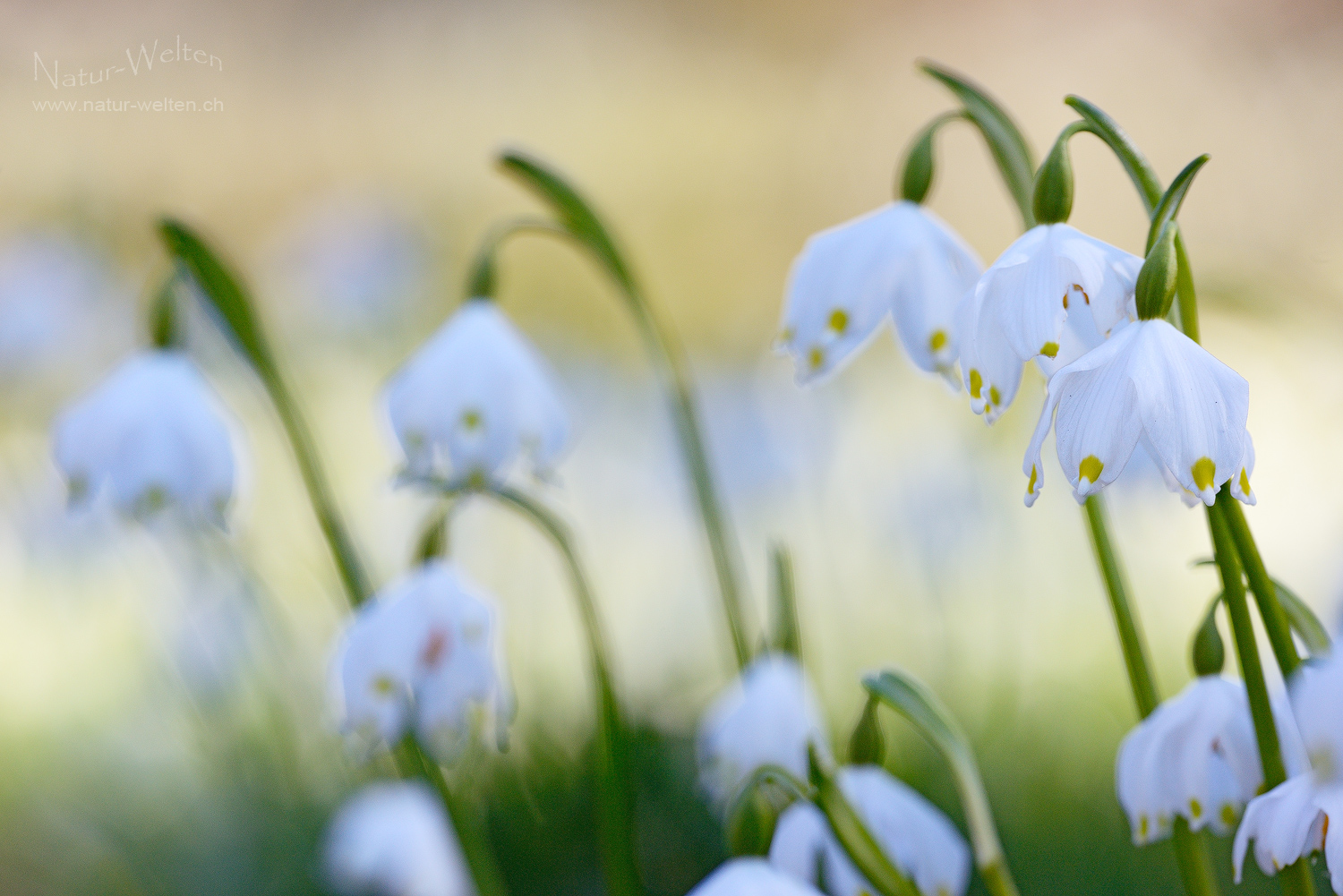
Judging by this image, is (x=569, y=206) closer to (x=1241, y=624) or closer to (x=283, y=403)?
(x=283, y=403)

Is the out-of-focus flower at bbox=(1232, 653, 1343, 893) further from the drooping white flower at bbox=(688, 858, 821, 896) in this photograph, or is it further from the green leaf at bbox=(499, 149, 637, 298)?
the green leaf at bbox=(499, 149, 637, 298)

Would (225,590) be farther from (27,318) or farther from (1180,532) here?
(1180,532)

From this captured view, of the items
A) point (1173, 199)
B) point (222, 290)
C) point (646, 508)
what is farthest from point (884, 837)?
point (646, 508)

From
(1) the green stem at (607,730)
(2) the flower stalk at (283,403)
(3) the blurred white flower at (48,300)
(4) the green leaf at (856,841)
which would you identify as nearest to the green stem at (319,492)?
(2) the flower stalk at (283,403)

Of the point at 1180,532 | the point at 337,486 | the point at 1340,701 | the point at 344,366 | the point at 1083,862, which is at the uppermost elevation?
the point at 344,366

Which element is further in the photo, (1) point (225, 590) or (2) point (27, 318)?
(2) point (27, 318)

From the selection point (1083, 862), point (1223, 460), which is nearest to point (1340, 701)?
point (1223, 460)

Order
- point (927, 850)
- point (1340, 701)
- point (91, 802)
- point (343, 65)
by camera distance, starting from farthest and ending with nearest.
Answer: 1. point (343, 65)
2. point (91, 802)
3. point (927, 850)
4. point (1340, 701)

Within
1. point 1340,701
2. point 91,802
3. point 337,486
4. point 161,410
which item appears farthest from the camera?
point 337,486

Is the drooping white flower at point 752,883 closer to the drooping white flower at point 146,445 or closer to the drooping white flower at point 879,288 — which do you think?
the drooping white flower at point 879,288
